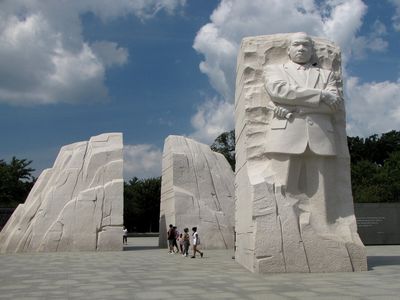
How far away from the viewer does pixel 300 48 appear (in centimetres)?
995

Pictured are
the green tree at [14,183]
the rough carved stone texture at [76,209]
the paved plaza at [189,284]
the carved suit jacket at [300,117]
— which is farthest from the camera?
the green tree at [14,183]

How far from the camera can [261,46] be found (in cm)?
1028

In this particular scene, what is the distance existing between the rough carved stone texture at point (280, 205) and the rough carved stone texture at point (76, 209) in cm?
721

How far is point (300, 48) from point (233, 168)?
3457 cm

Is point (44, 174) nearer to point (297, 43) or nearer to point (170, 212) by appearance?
point (170, 212)

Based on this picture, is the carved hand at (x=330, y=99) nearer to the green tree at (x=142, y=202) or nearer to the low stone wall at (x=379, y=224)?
the low stone wall at (x=379, y=224)

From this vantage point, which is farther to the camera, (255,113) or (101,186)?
(101,186)

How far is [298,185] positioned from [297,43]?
299 cm

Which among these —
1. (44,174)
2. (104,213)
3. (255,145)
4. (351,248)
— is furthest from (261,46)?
(44,174)

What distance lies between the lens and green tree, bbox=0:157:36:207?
117 ft

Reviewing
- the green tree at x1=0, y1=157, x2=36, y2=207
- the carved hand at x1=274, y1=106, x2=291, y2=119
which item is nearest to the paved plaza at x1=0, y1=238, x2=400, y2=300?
the carved hand at x1=274, y1=106, x2=291, y2=119

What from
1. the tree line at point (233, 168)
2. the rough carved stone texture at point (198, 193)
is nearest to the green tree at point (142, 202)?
the tree line at point (233, 168)

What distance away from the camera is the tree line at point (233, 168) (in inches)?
1422

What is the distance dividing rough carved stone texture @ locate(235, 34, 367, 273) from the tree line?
26.1 metres
